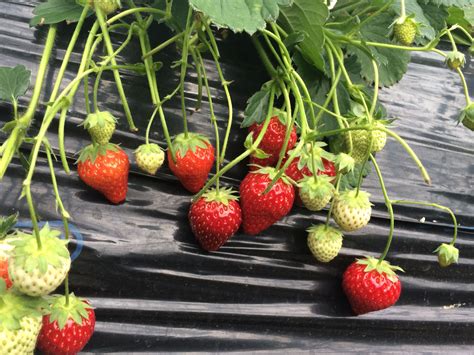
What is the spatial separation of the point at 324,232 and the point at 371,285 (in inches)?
4.7

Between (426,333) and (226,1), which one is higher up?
(226,1)

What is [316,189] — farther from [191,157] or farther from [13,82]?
[13,82]

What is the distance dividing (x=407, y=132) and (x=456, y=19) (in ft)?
0.82

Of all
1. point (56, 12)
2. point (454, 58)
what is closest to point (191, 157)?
point (56, 12)

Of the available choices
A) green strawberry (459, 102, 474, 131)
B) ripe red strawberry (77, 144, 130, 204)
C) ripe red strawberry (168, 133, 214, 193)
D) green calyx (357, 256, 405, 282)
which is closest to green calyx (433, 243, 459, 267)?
green calyx (357, 256, 405, 282)

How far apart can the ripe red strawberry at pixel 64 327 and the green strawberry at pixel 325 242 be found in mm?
416

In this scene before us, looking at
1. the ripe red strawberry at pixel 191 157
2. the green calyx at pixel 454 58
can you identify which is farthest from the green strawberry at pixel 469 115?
the ripe red strawberry at pixel 191 157

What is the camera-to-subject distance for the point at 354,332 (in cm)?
116

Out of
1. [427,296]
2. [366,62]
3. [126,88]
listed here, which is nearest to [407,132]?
[366,62]

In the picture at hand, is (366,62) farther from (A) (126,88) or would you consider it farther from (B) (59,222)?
(B) (59,222)

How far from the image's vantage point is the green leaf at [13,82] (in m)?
0.92

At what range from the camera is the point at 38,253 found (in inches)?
26.7

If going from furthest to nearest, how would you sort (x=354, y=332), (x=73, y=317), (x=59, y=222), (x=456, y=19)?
(x=456, y=19), (x=354, y=332), (x=59, y=222), (x=73, y=317)

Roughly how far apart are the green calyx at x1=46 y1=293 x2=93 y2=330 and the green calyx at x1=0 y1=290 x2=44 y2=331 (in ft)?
0.27
